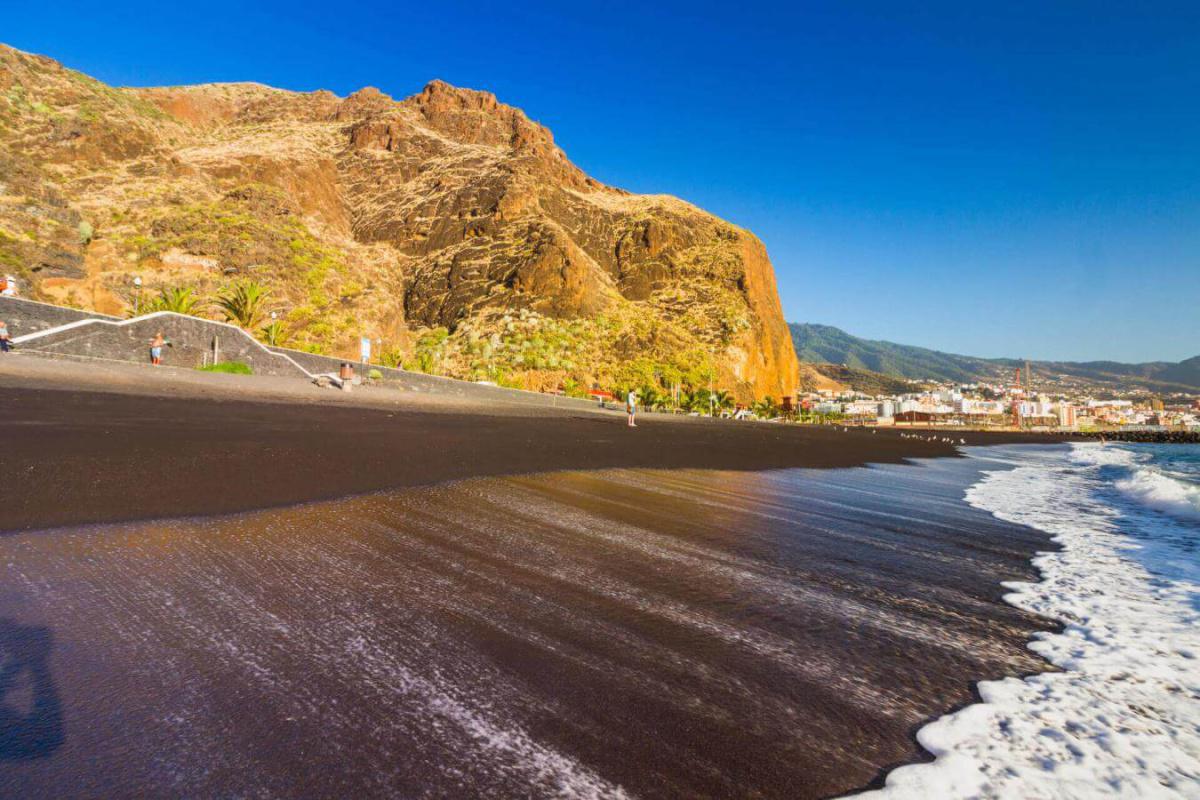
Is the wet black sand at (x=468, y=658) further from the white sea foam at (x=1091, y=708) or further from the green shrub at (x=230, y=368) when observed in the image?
the green shrub at (x=230, y=368)

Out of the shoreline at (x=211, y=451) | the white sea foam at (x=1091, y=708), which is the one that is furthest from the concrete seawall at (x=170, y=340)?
the white sea foam at (x=1091, y=708)

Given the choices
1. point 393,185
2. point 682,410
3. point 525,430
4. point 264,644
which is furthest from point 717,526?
point 393,185

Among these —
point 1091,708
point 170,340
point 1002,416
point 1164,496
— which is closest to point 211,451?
point 1091,708

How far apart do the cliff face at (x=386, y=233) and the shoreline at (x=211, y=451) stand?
3371 cm

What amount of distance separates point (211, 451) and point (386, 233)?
106 m

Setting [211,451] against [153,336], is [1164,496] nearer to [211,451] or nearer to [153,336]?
[211,451]

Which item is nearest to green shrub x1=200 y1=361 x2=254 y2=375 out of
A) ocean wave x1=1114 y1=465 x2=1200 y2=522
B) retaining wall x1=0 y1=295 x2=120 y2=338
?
retaining wall x1=0 y1=295 x2=120 y2=338

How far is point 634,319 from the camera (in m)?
89.7

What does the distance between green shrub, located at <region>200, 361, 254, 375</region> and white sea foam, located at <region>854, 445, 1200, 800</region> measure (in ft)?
92.1

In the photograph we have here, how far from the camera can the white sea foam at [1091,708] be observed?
5.92 ft

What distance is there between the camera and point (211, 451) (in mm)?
7184

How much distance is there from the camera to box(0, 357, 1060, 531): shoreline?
488cm

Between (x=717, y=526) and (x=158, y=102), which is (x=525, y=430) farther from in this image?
(x=158, y=102)

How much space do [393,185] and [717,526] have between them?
125154 mm
